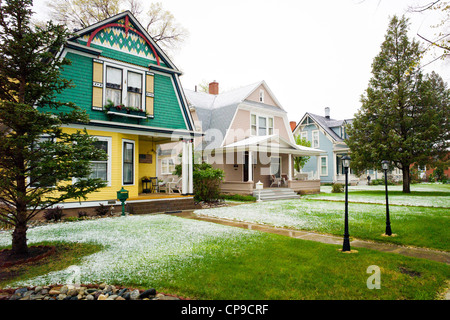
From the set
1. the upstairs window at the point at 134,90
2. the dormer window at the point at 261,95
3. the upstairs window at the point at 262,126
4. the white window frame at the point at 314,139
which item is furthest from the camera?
the white window frame at the point at 314,139

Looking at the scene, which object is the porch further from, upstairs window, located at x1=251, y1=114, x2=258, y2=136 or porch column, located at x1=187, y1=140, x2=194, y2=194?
porch column, located at x1=187, y1=140, x2=194, y2=194

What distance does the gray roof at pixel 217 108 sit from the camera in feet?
62.9

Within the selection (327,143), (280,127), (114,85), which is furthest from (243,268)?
(327,143)

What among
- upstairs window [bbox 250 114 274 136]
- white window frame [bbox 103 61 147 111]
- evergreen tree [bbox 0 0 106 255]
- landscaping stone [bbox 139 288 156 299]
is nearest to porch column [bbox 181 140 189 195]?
white window frame [bbox 103 61 147 111]

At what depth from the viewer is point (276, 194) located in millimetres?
16984

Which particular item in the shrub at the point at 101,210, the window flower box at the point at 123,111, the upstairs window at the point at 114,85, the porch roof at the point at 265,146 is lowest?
the shrub at the point at 101,210

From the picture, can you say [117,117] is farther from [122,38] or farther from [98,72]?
→ [122,38]

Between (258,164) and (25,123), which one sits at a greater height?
(25,123)

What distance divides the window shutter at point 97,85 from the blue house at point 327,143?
22994mm

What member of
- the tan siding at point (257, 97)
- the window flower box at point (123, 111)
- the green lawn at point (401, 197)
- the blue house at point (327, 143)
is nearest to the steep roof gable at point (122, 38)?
the window flower box at point (123, 111)

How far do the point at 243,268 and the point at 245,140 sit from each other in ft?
47.3

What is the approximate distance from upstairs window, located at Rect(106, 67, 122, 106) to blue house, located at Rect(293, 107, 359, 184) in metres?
22.3

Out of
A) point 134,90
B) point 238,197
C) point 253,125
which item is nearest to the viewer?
point 134,90

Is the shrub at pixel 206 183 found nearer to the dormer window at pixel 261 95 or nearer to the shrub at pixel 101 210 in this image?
the shrub at pixel 101 210
